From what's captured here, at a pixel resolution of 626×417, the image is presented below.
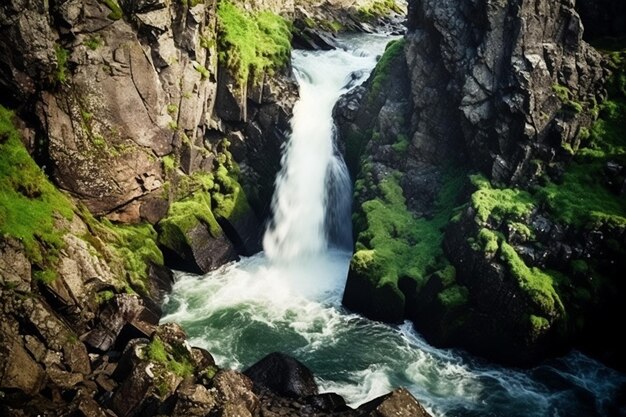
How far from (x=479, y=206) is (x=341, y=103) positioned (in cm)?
1236

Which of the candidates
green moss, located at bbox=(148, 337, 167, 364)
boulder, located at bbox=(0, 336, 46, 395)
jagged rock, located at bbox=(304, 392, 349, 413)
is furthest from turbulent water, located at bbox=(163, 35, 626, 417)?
boulder, located at bbox=(0, 336, 46, 395)

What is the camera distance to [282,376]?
1583 cm

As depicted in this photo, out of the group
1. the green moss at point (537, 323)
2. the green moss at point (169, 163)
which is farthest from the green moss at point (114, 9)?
the green moss at point (537, 323)

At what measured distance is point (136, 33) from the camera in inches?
835

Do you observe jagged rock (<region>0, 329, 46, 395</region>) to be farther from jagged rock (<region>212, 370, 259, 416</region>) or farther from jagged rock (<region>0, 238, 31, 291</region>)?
jagged rock (<region>212, 370, 259, 416</region>)

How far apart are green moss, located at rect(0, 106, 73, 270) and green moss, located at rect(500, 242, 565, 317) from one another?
55.9 feet

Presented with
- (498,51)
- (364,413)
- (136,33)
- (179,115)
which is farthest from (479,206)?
(136,33)

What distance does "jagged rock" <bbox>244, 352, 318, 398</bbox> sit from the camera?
1551 cm

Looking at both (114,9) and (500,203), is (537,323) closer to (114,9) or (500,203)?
(500,203)

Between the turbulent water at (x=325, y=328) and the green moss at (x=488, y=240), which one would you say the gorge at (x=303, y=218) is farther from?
the green moss at (x=488, y=240)

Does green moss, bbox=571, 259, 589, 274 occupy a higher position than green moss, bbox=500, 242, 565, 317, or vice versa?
green moss, bbox=571, 259, 589, 274

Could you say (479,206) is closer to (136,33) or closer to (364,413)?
(364,413)

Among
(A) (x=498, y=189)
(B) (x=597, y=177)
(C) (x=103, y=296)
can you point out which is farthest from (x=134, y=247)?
(B) (x=597, y=177)

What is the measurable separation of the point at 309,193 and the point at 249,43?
368 inches
